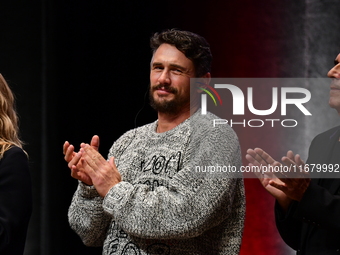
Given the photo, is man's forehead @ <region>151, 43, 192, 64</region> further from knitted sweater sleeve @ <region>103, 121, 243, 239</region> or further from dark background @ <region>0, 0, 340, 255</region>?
dark background @ <region>0, 0, 340, 255</region>

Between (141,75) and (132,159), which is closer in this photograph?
(132,159)

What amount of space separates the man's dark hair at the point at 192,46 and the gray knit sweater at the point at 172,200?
9.4 inches

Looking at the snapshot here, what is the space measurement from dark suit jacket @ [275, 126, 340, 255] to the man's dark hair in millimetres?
615

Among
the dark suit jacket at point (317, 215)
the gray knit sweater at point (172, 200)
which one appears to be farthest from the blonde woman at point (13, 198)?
the dark suit jacket at point (317, 215)

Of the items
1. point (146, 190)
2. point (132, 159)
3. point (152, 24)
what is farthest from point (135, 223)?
point (152, 24)

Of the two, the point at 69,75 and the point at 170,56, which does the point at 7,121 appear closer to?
the point at 170,56

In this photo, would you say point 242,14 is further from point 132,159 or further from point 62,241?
point 62,241

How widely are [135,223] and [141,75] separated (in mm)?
1522

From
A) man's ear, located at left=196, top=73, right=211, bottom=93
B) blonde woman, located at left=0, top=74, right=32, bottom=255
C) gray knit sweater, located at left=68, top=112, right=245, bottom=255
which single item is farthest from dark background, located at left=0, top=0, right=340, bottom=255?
blonde woman, located at left=0, top=74, right=32, bottom=255

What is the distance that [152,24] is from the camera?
333cm

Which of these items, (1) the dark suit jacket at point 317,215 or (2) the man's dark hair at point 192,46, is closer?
(1) the dark suit jacket at point 317,215

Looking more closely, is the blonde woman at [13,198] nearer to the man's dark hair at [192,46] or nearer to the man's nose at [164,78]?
the man's nose at [164,78]

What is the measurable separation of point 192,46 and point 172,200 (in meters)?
0.73

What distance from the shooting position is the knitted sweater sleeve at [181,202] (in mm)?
2025
